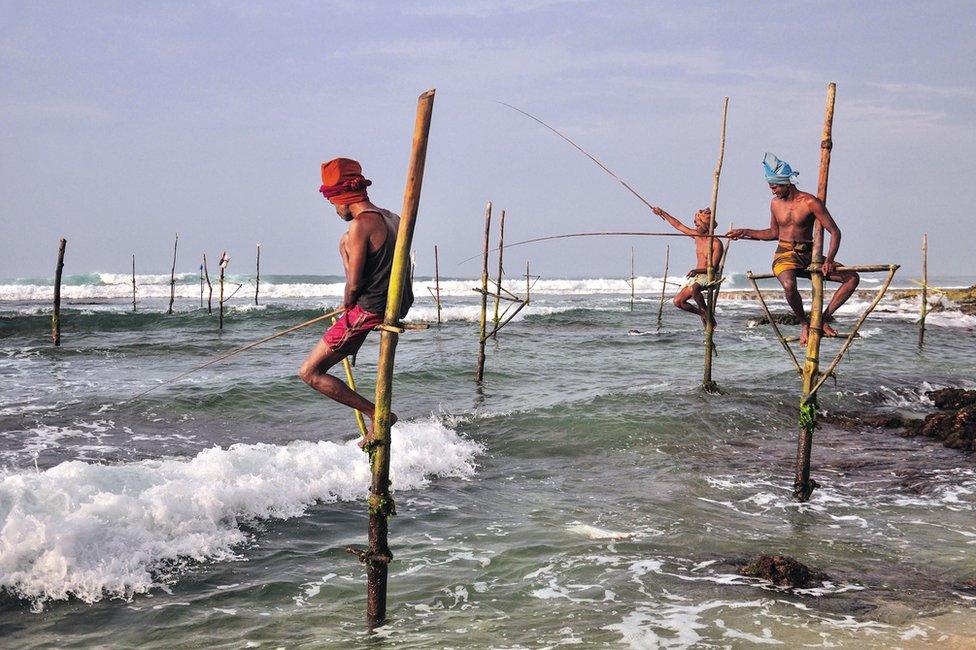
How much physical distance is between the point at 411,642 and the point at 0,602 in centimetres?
284

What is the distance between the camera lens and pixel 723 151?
12352mm

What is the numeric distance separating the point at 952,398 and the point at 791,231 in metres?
8.63

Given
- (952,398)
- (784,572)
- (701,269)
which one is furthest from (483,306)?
(784,572)

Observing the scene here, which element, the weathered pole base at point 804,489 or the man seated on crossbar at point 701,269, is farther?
the man seated on crossbar at point 701,269

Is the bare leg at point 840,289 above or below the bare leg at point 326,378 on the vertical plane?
above

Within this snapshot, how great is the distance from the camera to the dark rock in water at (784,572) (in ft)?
18.5

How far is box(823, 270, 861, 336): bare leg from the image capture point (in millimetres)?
7305

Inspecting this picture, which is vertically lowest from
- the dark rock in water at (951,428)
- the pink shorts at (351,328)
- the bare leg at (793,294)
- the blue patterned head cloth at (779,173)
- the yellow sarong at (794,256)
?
the dark rock in water at (951,428)

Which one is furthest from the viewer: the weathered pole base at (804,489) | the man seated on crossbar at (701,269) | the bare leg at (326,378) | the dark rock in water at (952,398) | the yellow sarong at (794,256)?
the dark rock in water at (952,398)

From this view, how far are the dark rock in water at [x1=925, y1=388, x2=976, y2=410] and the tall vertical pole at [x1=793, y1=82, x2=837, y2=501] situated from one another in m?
7.25

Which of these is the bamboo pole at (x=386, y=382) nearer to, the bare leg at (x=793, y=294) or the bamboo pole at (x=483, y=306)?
the bare leg at (x=793, y=294)

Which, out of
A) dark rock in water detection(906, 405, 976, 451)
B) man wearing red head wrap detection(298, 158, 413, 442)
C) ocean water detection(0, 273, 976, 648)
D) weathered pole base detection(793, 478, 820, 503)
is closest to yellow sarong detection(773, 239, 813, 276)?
weathered pole base detection(793, 478, 820, 503)

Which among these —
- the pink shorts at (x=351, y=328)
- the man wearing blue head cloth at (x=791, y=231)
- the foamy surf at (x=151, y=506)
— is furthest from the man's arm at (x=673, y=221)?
the foamy surf at (x=151, y=506)

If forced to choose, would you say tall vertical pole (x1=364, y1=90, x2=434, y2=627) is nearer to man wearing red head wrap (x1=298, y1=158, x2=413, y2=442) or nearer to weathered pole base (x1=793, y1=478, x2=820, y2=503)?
man wearing red head wrap (x1=298, y1=158, x2=413, y2=442)
